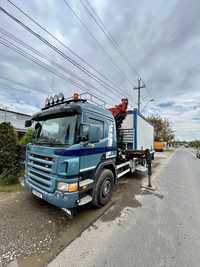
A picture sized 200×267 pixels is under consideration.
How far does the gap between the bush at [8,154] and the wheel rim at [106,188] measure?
12.8 feet

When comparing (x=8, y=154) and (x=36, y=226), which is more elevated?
(x=8, y=154)

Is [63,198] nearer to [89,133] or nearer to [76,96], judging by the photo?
[89,133]

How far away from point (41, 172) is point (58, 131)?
3.34ft

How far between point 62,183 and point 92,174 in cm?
89

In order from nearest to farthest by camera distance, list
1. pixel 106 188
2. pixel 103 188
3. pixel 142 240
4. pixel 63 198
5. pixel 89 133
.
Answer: pixel 142 240, pixel 63 198, pixel 89 133, pixel 103 188, pixel 106 188

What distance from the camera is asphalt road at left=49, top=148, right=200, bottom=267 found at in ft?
7.70

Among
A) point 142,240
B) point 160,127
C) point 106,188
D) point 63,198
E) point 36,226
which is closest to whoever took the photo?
point 142,240

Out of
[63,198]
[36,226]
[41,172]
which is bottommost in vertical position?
[36,226]

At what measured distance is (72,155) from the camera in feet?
10.2

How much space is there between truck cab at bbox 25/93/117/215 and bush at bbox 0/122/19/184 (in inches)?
98.6

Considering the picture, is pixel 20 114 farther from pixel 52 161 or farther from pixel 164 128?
pixel 164 128

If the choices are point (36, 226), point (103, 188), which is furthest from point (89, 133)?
point (36, 226)

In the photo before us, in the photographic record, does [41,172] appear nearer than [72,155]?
No

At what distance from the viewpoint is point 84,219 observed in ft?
11.7
